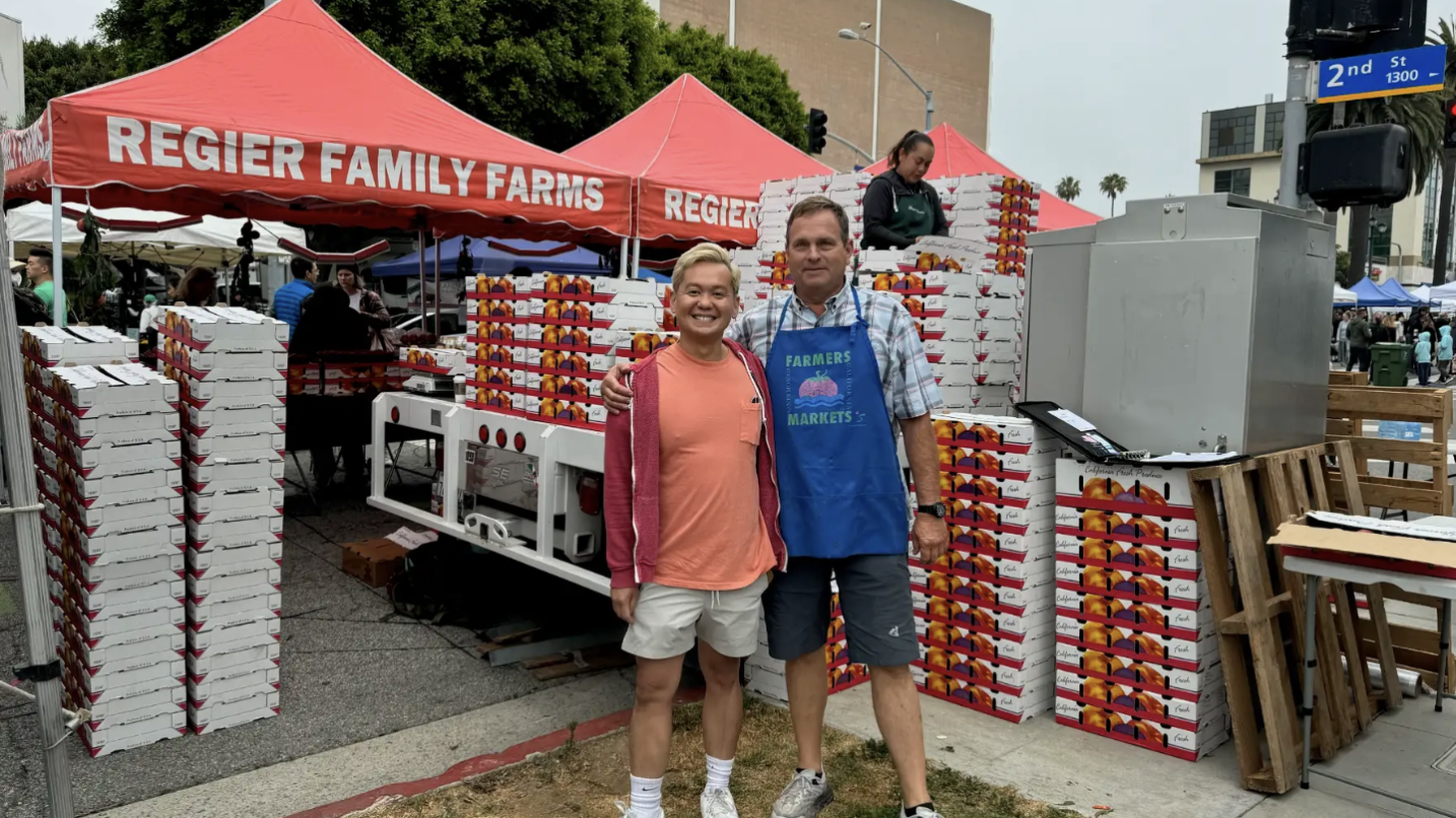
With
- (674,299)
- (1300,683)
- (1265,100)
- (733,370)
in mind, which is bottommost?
(1300,683)

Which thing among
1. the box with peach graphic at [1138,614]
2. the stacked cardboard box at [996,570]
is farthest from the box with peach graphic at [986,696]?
the box with peach graphic at [1138,614]

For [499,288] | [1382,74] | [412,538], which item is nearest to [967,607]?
[499,288]

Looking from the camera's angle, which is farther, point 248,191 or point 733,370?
point 248,191

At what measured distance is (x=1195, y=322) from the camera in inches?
165

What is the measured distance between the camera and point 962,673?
4707 millimetres

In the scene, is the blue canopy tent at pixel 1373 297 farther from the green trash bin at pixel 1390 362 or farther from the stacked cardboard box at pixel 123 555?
the stacked cardboard box at pixel 123 555

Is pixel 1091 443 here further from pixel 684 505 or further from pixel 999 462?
pixel 684 505

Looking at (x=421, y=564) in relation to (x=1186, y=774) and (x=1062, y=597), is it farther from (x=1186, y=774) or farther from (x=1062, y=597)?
(x=1186, y=774)

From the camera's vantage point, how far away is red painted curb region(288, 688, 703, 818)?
3635 mm

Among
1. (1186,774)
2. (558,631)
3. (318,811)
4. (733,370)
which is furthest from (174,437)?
(1186,774)

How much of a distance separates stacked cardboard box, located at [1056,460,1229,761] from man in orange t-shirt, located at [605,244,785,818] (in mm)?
1821

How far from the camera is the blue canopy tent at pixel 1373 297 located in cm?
3447

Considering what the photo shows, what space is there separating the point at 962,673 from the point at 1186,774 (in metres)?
1.04

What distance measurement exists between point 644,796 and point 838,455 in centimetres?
123
